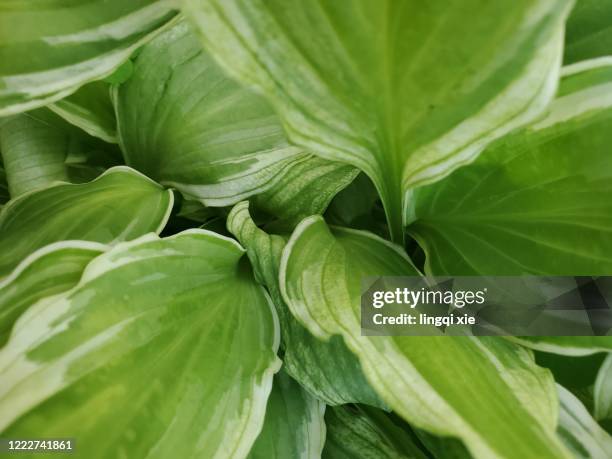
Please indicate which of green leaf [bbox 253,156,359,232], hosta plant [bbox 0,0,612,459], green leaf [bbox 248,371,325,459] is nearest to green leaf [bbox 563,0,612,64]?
hosta plant [bbox 0,0,612,459]

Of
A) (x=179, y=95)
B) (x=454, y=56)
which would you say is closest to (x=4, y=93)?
(x=179, y=95)

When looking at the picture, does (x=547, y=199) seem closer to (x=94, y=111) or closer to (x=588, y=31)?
(x=588, y=31)

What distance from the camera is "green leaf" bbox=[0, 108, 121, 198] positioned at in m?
0.39

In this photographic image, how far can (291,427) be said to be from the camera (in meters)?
0.33

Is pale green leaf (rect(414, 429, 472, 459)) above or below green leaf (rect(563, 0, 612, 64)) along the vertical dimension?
below

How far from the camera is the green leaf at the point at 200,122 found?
33 centimetres

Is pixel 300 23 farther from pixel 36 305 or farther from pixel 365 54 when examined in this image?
pixel 36 305

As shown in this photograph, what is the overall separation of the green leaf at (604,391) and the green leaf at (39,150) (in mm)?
358

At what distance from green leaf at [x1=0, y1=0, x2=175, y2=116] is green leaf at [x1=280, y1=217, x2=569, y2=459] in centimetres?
13

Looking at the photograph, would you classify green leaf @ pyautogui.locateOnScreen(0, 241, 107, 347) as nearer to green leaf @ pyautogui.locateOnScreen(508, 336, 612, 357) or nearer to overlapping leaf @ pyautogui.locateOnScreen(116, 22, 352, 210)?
overlapping leaf @ pyautogui.locateOnScreen(116, 22, 352, 210)

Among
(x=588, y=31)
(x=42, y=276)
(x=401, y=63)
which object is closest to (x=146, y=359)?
(x=42, y=276)

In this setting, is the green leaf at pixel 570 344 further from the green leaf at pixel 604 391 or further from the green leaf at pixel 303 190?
the green leaf at pixel 303 190

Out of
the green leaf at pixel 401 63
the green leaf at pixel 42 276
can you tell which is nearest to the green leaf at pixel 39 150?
the green leaf at pixel 42 276

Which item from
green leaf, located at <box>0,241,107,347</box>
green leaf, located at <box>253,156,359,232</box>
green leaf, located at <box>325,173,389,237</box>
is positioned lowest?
green leaf, located at <box>0,241,107,347</box>
